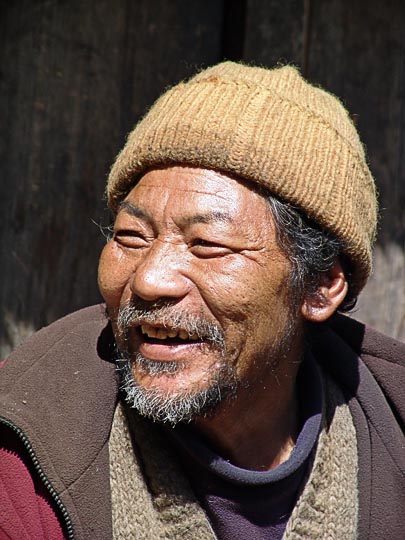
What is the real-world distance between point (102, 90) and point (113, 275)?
798 millimetres

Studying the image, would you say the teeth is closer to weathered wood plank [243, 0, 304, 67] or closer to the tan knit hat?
the tan knit hat

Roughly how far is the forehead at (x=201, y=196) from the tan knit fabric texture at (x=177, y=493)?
1.70ft

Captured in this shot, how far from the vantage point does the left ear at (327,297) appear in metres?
2.40

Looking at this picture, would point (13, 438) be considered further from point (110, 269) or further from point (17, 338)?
point (17, 338)

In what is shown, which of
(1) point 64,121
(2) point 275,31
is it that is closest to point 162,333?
(1) point 64,121

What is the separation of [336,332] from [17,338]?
3.19ft

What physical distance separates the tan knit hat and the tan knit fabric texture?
1.75ft

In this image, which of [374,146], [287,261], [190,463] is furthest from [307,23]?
[190,463]

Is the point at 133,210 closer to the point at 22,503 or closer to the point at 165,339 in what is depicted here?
the point at 165,339

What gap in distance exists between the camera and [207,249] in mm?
2172

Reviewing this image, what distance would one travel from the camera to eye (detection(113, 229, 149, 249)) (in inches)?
88.2

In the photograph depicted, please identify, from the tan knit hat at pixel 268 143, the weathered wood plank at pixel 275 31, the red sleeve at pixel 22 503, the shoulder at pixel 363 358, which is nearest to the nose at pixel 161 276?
the tan knit hat at pixel 268 143

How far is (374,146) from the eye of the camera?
2.92m

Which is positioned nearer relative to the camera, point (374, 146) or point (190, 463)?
point (190, 463)
